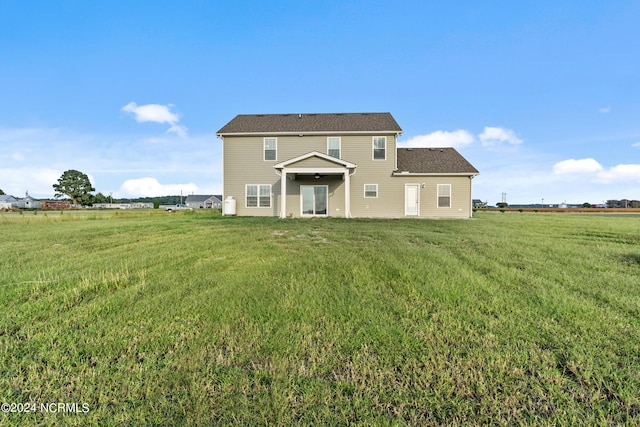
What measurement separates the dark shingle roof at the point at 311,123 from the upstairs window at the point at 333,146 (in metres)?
0.58

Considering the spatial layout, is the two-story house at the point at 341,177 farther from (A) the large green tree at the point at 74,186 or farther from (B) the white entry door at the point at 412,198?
(A) the large green tree at the point at 74,186

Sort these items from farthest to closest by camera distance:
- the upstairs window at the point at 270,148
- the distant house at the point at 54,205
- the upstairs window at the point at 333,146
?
the distant house at the point at 54,205 → the upstairs window at the point at 270,148 → the upstairs window at the point at 333,146

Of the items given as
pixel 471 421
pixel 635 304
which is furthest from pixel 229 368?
pixel 635 304

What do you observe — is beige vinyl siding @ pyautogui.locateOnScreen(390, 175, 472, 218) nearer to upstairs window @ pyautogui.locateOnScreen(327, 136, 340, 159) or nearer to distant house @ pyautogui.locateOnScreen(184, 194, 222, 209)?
upstairs window @ pyautogui.locateOnScreen(327, 136, 340, 159)

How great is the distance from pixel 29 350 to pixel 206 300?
60.6 inches

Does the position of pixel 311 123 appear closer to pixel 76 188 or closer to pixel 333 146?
pixel 333 146

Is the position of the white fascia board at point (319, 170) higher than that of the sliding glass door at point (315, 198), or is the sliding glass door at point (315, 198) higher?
the white fascia board at point (319, 170)

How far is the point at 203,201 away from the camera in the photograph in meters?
82.0

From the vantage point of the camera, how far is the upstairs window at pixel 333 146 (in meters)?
18.3

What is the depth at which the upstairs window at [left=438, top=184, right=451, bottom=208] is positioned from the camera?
1816 cm

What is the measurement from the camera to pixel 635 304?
10.9 ft

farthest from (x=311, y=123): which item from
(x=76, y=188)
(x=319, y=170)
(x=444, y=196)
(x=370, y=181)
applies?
(x=76, y=188)

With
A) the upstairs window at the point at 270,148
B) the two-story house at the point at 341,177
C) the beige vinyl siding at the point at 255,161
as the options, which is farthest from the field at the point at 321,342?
the upstairs window at the point at 270,148

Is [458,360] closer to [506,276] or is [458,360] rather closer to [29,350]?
[506,276]
